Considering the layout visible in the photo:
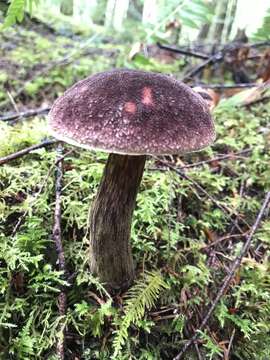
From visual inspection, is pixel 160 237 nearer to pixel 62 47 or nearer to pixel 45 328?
pixel 45 328

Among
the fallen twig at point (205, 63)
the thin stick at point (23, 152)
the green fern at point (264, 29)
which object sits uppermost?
the green fern at point (264, 29)

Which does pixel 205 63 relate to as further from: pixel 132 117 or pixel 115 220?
pixel 132 117

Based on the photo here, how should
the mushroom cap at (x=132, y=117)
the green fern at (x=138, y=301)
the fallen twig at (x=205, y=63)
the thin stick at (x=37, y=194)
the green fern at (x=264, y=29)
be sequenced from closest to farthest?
the mushroom cap at (x=132, y=117) → the green fern at (x=138, y=301) → the thin stick at (x=37, y=194) → the green fern at (x=264, y=29) → the fallen twig at (x=205, y=63)

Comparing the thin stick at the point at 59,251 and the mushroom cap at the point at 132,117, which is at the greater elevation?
the mushroom cap at the point at 132,117

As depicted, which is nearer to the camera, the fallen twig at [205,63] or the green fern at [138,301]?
the green fern at [138,301]

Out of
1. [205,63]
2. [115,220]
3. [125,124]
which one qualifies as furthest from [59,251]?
[205,63]

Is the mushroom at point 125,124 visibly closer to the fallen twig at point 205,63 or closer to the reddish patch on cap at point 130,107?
the reddish patch on cap at point 130,107

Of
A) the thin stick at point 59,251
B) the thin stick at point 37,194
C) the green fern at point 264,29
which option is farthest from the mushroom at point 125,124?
the green fern at point 264,29
